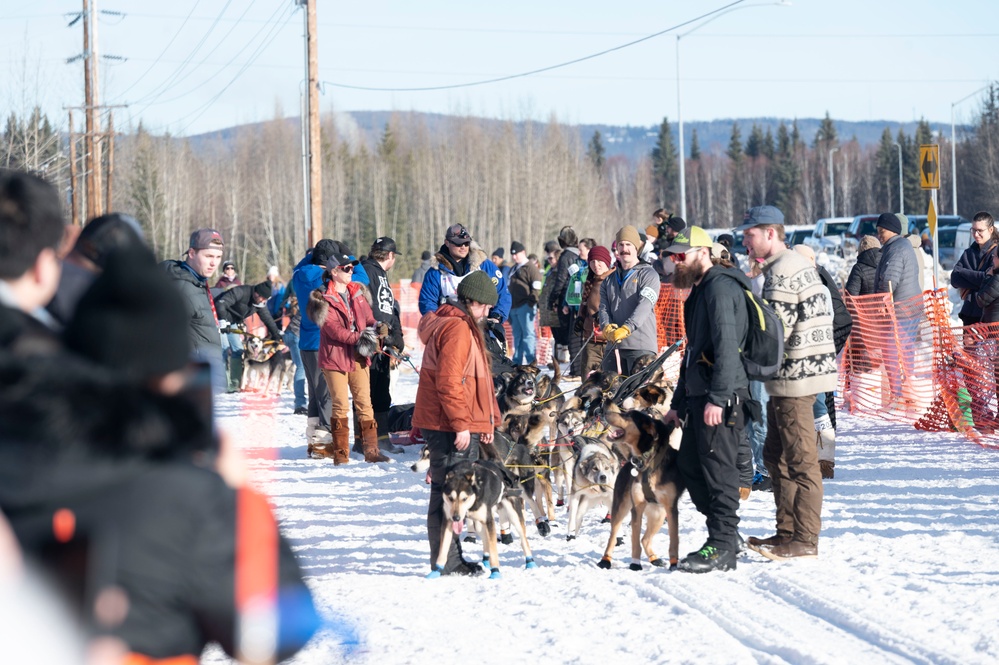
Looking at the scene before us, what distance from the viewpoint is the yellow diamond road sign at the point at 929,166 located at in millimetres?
13336

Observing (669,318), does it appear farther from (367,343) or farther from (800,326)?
(800,326)

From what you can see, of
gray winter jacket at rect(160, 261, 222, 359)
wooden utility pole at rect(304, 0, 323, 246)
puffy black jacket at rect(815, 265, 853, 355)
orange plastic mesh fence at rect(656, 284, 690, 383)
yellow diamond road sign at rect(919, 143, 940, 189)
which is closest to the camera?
gray winter jacket at rect(160, 261, 222, 359)

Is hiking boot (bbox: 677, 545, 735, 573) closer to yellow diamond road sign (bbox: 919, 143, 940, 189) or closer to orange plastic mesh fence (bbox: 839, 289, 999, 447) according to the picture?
orange plastic mesh fence (bbox: 839, 289, 999, 447)

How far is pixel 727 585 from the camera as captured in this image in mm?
5867

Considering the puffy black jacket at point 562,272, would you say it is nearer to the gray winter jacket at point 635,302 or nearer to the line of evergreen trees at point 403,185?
the gray winter jacket at point 635,302

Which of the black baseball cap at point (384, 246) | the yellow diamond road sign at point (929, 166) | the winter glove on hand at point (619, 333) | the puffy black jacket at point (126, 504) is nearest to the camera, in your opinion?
the puffy black jacket at point (126, 504)

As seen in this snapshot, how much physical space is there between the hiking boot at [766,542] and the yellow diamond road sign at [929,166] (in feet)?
26.5

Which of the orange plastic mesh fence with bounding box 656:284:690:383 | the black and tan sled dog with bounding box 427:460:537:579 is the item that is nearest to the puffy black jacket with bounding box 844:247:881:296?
the orange plastic mesh fence with bounding box 656:284:690:383

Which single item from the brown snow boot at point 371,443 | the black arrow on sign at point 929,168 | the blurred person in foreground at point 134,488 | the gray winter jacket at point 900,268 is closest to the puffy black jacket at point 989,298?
the gray winter jacket at point 900,268

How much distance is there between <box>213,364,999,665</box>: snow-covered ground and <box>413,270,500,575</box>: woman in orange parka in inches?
18.5

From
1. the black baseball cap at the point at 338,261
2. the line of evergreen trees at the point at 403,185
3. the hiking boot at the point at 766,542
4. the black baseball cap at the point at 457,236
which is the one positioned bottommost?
the hiking boot at the point at 766,542

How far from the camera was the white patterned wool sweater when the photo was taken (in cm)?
633

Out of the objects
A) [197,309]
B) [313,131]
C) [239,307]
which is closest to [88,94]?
[313,131]

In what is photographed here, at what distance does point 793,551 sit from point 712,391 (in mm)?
1075
